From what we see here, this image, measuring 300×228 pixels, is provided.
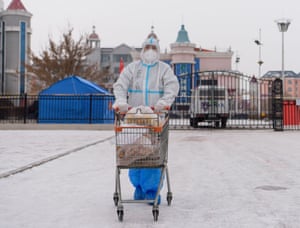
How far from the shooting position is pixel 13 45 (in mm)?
59250

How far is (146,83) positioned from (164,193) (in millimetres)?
1519

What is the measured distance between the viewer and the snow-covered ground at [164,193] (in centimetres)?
415

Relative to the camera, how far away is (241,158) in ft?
31.3

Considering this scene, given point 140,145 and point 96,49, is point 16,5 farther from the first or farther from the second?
point 140,145

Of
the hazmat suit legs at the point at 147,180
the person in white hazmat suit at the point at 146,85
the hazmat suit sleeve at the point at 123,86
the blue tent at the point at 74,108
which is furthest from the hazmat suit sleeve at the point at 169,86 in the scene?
the blue tent at the point at 74,108

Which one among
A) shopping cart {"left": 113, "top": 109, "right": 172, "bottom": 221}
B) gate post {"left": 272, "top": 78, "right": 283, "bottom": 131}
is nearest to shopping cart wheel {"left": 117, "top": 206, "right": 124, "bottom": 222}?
shopping cart {"left": 113, "top": 109, "right": 172, "bottom": 221}

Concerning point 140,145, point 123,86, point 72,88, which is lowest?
point 140,145

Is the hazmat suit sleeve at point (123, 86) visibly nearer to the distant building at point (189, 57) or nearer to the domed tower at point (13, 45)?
the domed tower at point (13, 45)

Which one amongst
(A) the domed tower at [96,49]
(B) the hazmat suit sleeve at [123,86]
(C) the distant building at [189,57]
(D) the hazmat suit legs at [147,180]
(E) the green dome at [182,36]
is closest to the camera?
(D) the hazmat suit legs at [147,180]

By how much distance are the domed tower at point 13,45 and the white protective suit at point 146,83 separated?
56646 mm

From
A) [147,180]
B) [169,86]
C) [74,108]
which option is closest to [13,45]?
[74,108]

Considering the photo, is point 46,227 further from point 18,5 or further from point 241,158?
point 18,5

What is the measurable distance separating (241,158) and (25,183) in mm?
4990

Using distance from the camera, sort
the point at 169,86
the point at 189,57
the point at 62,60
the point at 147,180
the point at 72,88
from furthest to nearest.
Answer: the point at 189,57, the point at 62,60, the point at 72,88, the point at 169,86, the point at 147,180
